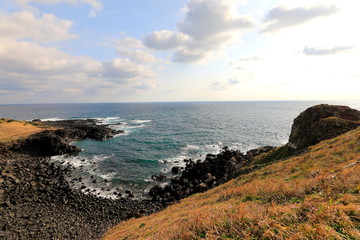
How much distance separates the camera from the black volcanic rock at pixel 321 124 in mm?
22578

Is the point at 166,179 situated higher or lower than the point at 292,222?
lower

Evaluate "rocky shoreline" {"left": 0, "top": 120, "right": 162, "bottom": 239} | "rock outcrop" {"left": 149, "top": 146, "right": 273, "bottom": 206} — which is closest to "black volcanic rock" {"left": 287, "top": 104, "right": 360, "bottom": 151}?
"rock outcrop" {"left": 149, "top": 146, "right": 273, "bottom": 206}

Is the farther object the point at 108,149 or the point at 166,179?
the point at 108,149

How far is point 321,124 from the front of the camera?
24438 millimetres

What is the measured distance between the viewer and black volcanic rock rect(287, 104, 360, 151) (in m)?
22.6

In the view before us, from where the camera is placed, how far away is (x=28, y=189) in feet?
84.6

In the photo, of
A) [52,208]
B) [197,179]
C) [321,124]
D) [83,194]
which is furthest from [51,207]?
[321,124]

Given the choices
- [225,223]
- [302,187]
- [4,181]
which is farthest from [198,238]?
[4,181]

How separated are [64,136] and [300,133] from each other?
7557 centimetres

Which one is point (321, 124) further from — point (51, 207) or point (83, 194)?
point (51, 207)

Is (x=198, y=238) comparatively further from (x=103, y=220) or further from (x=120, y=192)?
(x=120, y=192)

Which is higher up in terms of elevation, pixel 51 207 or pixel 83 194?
pixel 51 207

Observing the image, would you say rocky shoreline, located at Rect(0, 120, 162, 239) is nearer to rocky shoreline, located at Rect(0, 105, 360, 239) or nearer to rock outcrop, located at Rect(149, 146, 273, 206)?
rocky shoreline, located at Rect(0, 105, 360, 239)

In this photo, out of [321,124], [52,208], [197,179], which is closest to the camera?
[52,208]
